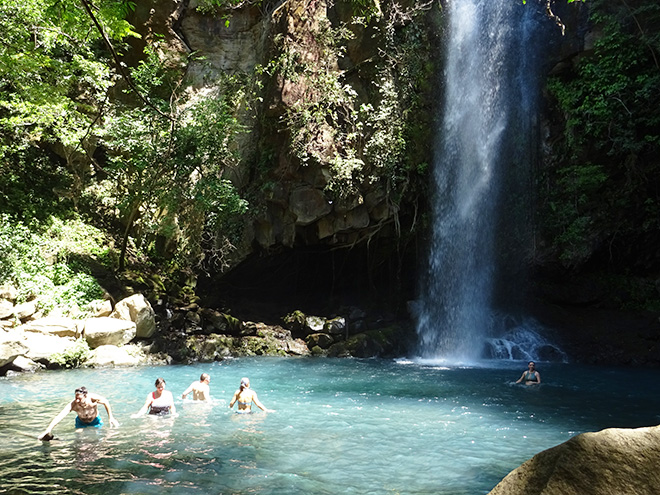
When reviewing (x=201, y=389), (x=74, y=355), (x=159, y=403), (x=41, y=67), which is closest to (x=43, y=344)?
(x=74, y=355)

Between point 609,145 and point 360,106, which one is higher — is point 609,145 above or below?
below

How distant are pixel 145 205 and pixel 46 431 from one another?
42.1 feet

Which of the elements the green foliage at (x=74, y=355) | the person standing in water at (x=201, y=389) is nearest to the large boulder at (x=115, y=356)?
the green foliage at (x=74, y=355)

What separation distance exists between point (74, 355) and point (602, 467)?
45.5ft

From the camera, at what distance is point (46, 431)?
7.39 metres

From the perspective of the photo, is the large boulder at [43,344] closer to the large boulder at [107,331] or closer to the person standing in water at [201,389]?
the large boulder at [107,331]

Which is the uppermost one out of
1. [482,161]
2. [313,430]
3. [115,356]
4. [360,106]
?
[360,106]

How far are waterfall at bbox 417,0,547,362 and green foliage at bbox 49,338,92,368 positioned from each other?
1123cm

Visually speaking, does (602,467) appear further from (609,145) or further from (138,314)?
(609,145)

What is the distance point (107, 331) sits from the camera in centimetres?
1424

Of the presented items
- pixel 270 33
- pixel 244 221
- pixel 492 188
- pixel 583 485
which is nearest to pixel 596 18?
pixel 492 188

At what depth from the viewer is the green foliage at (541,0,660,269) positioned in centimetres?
1670

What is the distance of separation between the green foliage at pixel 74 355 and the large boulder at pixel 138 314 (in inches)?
58.2

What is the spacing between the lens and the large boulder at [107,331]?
14188mm
